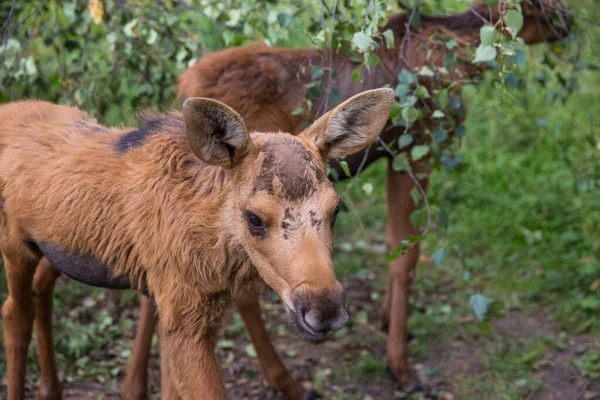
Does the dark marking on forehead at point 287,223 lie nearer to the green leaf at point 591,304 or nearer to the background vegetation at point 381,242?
the background vegetation at point 381,242

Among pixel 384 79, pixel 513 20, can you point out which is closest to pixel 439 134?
pixel 384 79

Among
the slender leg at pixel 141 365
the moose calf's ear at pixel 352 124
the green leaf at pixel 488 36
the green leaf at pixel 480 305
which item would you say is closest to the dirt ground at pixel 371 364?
the slender leg at pixel 141 365

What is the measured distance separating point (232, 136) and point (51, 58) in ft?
15.6

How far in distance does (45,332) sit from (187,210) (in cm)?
164

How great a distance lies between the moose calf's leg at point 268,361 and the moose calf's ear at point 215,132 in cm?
200

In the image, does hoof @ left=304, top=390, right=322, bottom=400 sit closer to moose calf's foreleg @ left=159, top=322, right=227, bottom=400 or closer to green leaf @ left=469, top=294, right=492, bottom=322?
green leaf @ left=469, top=294, right=492, bottom=322

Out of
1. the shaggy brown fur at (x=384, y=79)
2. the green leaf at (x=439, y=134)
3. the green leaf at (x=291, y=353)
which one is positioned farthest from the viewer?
the green leaf at (x=291, y=353)

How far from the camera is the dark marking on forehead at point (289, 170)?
2.97 metres

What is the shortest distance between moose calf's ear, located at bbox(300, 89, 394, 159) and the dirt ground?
2086mm

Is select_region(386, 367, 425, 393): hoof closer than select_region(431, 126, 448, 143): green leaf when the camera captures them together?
No

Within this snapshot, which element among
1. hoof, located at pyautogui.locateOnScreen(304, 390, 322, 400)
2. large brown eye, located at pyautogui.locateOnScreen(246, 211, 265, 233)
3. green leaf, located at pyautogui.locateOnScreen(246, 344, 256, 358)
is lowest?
green leaf, located at pyautogui.locateOnScreen(246, 344, 256, 358)

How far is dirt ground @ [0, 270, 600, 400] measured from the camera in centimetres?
507

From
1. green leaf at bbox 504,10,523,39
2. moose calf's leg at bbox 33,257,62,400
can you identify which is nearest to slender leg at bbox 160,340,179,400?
moose calf's leg at bbox 33,257,62,400

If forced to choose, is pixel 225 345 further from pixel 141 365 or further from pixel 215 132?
pixel 215 132
